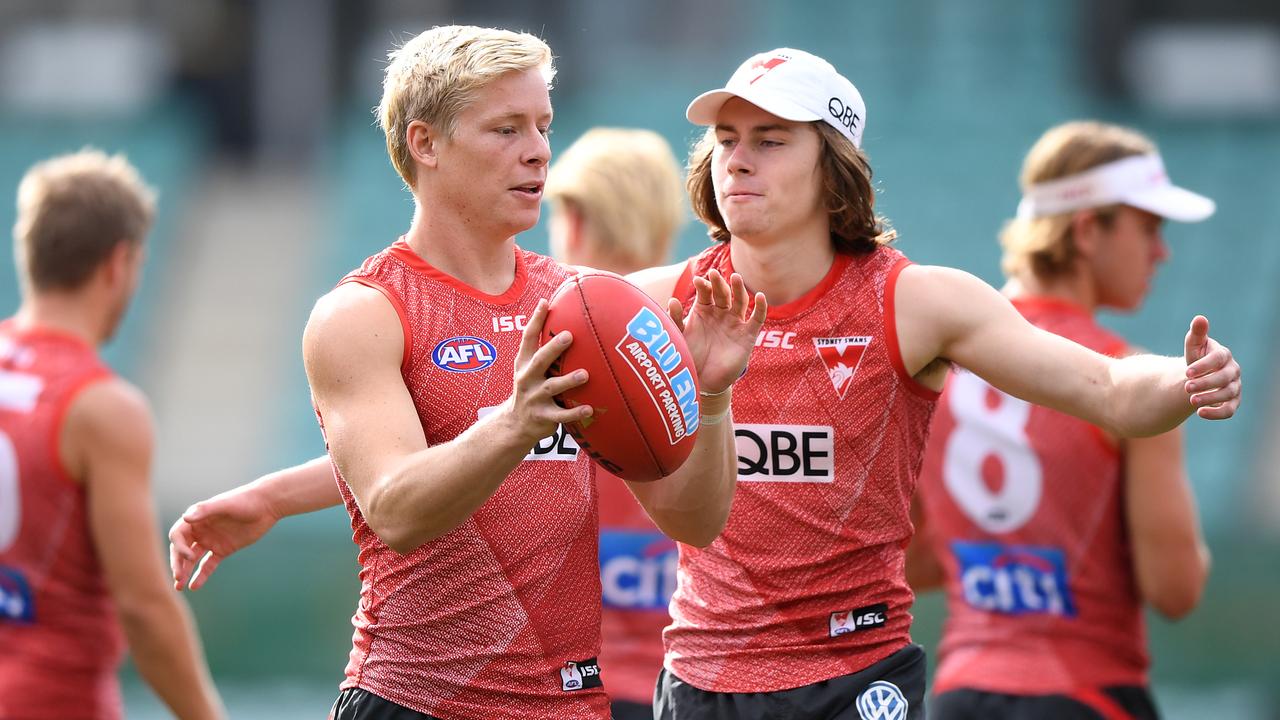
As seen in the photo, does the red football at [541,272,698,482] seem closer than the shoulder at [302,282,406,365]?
Yes

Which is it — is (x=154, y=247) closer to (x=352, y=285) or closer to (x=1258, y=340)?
(x=1258, y=340)

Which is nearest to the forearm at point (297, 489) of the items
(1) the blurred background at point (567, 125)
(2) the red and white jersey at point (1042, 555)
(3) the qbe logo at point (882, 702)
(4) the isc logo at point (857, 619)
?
(4) the isc logo at point (857, 619)

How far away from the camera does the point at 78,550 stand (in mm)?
4496

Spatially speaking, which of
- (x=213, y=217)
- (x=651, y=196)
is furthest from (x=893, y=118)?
(x=651, y=196)

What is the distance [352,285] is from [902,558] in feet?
4.79

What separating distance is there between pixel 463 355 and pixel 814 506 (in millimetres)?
918

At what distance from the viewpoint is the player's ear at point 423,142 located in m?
3.37

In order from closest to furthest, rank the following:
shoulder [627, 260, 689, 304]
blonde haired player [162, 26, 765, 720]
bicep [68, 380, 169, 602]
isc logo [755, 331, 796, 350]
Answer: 1. blonde haired player [162, 26, 765, 720]
2. isc logo [755, 331, 796, 350]
3. shoulder [627, 260, 689, 304]
4. bicep [68, 380, 169, 602]

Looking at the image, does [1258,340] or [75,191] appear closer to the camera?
[75,191]

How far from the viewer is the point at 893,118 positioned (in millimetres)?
15430

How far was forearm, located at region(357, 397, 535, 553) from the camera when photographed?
2.83 meters

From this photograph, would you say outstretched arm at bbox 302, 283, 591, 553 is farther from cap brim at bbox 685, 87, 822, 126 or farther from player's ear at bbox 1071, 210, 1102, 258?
player's ear at bbox 1071, 210, 1102, 258

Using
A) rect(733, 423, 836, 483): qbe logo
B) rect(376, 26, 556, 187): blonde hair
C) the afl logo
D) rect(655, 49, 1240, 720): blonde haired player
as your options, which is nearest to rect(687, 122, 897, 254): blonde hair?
rect(655, 49, 1240, 720): blonde haired player

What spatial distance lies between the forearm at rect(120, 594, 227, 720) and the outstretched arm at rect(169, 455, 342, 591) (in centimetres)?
78
